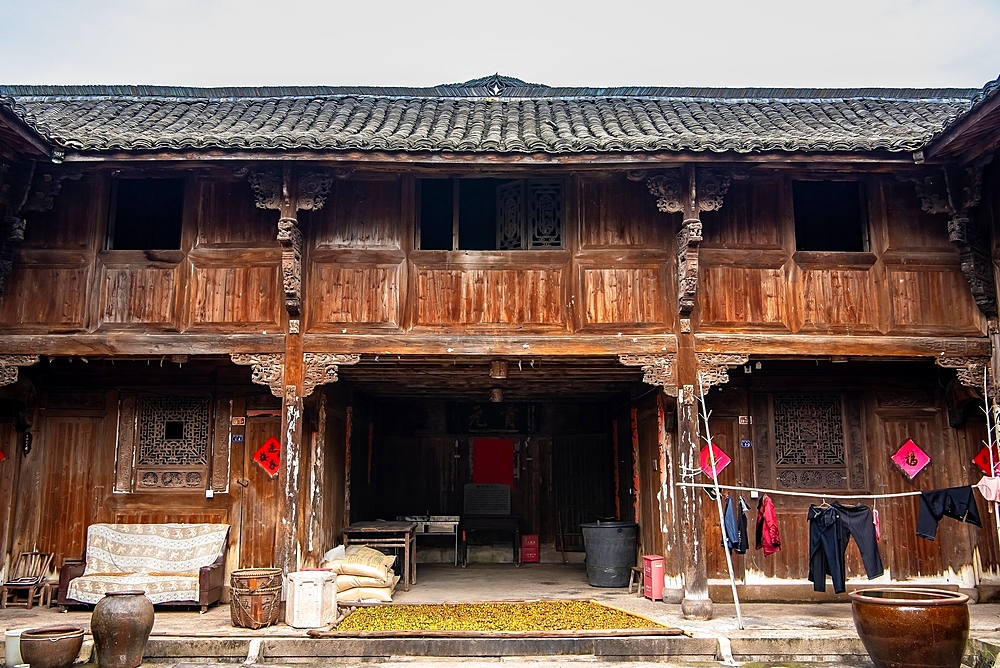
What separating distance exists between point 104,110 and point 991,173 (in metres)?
11.9

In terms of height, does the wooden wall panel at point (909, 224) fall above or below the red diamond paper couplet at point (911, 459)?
above

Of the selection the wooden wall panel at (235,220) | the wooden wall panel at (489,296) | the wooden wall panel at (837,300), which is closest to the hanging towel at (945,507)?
the wooden wall panel at (837,300)

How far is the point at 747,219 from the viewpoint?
33.8 ft

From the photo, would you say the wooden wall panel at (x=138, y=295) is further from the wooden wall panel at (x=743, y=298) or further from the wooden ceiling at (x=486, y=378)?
the wooden wall panel at (x=743, y=298)

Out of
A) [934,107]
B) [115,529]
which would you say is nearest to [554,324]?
[115,529]

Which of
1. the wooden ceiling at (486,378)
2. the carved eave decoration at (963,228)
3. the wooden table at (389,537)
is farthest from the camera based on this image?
the wooden table at (389,537)

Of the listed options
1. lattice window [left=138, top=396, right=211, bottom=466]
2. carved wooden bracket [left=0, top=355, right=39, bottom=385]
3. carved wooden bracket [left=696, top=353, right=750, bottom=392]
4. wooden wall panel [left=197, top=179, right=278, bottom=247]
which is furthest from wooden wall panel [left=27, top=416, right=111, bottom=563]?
carved wooden bracket [left=696, top=353, right=750, bottom=392]

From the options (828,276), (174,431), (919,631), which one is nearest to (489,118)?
(828,276)

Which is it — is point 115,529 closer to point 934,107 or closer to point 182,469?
point 182,469

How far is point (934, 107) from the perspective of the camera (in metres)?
12.9

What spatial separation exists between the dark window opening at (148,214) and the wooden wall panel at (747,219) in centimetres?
696

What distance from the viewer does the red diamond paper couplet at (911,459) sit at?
439 inches

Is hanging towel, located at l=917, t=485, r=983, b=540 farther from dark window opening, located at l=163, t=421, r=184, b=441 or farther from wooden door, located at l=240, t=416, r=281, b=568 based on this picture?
dark window opening, located at l=163, t=421, r=184, b=441

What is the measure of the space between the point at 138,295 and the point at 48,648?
410 cm
